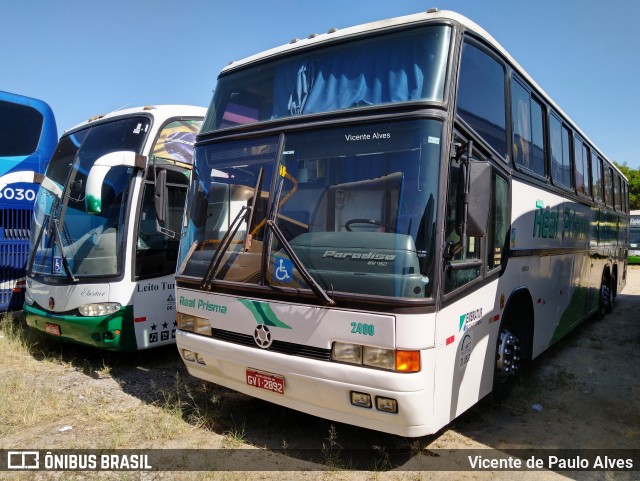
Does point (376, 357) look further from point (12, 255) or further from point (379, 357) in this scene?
point (12, 255)

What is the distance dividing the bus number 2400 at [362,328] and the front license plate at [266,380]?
30.8 inches

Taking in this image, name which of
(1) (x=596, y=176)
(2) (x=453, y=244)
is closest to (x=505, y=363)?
(2) (x=453, y=244)

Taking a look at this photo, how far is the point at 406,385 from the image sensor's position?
344 centimetres

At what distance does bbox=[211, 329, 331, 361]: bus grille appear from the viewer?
148 inches

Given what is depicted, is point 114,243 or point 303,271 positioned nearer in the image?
point 303,271

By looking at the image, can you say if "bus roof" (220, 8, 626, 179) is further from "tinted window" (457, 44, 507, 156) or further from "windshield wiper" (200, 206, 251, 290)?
"windshield wiper" (200, 206, 251, 290)

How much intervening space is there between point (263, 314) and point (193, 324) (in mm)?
928

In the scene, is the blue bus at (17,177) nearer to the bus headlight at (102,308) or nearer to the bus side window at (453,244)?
the bus headlight at (102,308)

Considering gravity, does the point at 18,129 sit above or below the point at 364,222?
above

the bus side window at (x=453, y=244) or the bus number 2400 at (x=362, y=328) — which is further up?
the bus side window at (x=453, y=244)

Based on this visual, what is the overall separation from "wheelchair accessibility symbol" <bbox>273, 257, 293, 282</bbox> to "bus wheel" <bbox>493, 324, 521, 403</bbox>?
2.28 meters

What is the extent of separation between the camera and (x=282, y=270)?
3.93 metres

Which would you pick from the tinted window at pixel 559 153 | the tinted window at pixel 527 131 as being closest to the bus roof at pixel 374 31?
the tinted window at pixel 527 131

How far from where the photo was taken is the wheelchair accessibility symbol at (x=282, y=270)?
3893mm
